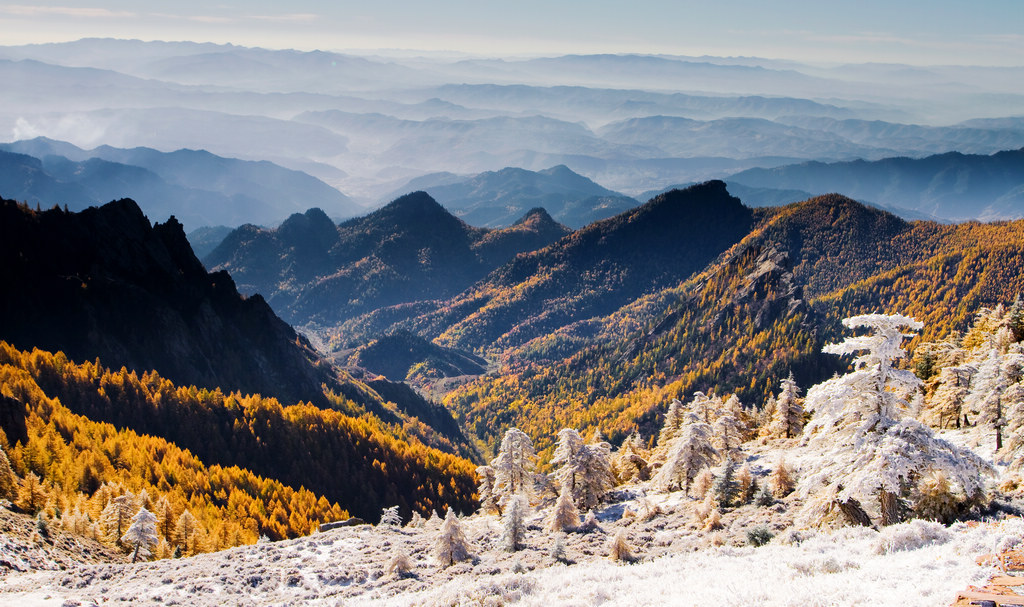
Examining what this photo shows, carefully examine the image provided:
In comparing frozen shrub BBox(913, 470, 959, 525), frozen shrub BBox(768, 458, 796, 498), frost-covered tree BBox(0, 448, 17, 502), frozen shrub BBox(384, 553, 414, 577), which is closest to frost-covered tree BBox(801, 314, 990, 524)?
frozen shrub BBox(913, 470, 959, 525)

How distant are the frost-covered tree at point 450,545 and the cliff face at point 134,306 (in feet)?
387

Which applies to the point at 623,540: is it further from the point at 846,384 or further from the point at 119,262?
the point at 119,262

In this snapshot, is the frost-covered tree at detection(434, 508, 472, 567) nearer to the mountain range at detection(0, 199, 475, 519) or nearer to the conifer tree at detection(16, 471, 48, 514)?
the conifer tree at detection(16, 471, 48, 514)

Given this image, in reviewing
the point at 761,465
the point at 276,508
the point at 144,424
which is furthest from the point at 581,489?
the point at 144,424

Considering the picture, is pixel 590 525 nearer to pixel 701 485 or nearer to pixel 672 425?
pixel 701 485

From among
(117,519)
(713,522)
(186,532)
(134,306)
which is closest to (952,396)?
(713,522)

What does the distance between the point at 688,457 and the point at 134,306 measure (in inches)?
5440

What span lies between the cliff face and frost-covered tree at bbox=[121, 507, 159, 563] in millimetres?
93857

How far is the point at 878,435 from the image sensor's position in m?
27.1

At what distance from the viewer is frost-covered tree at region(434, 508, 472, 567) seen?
43750mm

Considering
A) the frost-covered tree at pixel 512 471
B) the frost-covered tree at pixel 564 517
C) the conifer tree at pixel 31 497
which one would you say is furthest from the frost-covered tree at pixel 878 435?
the conifer tree at pixel 31 497

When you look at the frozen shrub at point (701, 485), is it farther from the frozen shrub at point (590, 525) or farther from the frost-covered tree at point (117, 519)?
the frost-covered tree at point (117, 519)

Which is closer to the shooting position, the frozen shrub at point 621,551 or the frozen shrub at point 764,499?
the frozen shrub at point 621,551

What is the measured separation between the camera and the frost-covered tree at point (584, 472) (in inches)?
2276
